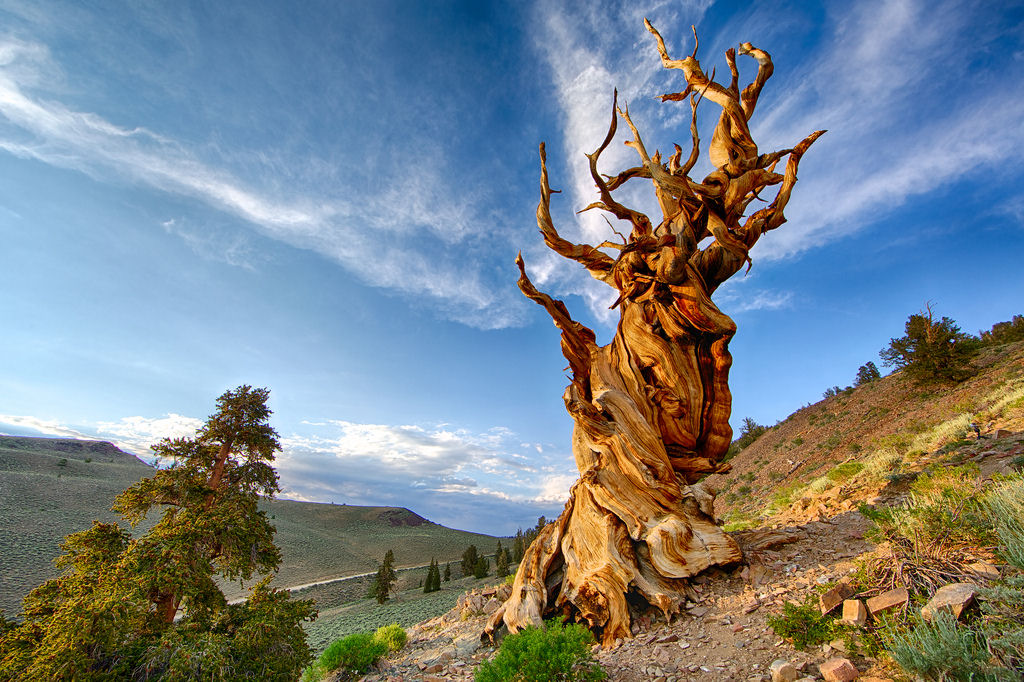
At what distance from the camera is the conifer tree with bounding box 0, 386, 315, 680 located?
16.8 ft

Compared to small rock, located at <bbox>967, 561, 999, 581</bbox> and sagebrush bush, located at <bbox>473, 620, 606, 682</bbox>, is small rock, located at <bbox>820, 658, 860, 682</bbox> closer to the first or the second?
small rock, located at <bbox>967, 561, 999, 581</bbox>

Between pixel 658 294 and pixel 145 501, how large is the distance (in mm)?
9358

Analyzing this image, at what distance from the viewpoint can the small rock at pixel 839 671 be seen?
322 cm

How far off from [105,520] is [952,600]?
230 ft

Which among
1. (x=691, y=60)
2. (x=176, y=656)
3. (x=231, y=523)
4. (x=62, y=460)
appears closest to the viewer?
(x=176, y=656)

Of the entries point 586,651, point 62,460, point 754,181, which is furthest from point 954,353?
point 62,460

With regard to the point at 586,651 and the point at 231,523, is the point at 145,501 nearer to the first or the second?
the point at 231,523

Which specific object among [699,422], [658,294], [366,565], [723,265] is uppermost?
[723,265]

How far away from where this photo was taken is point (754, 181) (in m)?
7.77

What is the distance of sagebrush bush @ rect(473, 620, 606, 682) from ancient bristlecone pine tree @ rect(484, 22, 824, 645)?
5.82 feet

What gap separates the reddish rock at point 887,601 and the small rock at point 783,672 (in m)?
0.89

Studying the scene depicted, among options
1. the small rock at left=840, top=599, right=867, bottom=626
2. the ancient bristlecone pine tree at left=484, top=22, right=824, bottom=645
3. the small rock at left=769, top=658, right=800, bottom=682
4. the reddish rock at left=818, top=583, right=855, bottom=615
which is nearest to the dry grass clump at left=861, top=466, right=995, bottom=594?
the reddish rock at left=818, top=583, right=855, bottom=615

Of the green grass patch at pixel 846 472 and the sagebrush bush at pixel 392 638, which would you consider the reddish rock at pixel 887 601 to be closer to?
the green grass patch at pixel 846 472

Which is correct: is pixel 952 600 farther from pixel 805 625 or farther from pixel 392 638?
pixel 392 638
